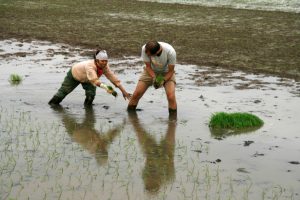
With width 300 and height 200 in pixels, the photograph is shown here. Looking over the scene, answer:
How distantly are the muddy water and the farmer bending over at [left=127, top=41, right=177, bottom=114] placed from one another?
0.37 metres

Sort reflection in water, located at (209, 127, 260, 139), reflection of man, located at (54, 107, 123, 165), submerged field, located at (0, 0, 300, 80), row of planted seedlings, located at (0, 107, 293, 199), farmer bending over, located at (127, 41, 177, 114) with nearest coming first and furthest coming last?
row of planted seedlings, located at (0, 107, 293, 199) < reflection of man, located at (54, 107, 123, 165) < reflection in water, located at (209, 127, 260, 139) < farmer bending over, located at (127, 41, 177, 114) < submerged field, located at (0, 0, 300, 80)

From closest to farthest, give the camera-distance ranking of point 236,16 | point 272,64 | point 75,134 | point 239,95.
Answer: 1. point 75,134
2. point 239,95
3. point 272,64
4. point 236,16

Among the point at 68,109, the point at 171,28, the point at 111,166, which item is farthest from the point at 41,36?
the point at 111,166

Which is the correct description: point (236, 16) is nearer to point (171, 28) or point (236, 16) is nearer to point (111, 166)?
point (171, 28)

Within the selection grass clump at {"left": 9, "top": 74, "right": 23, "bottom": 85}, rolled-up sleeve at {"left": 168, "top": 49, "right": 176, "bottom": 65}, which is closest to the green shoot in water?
rolled-up sleeve at {"left": 168, "top": 49, "right": 176, "bottom": 65}

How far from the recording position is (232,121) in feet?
33.8

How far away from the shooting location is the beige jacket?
1095 centimetres

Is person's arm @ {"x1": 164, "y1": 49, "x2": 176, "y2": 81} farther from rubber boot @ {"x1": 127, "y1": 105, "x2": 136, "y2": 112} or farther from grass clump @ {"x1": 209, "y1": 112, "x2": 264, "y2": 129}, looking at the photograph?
grass clump @ {"x1": 209, "y1": 112, "x2": 264, "y2": 129}

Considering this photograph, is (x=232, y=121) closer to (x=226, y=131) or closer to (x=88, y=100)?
(x=226, y=131)

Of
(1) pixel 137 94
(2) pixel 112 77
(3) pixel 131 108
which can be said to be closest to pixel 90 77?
(2) pixel 112 77

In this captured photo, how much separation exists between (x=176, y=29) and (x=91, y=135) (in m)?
12.5

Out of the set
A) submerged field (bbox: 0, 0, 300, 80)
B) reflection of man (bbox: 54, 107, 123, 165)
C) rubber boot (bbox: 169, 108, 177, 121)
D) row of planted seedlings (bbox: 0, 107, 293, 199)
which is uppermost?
row of planted seedlings (bbox: 0, 107, 293, 199)

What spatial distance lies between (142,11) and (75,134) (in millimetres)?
17494

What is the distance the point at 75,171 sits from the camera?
7.90 meters
